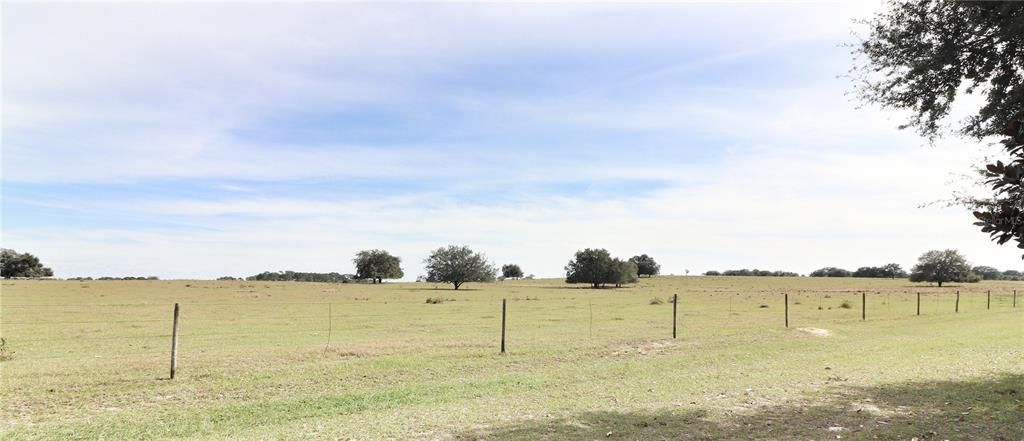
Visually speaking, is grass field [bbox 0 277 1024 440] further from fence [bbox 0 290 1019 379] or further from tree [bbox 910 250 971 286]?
tree [bbox 910 250 971 286]

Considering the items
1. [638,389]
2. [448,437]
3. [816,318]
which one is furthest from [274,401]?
[816,318]

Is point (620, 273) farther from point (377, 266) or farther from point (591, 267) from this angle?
point (377, 266)

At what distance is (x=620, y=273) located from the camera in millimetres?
114125

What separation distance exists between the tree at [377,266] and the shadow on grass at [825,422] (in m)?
122

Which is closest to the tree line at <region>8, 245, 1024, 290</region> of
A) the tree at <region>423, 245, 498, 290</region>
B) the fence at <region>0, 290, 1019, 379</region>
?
the tree at <region>423, 245, 498, 290</region>

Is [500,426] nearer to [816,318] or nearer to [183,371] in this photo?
[183,371]

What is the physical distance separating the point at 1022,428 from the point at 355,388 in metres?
10.7

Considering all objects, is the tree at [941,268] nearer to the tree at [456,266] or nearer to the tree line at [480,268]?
the tree line at [480,268]

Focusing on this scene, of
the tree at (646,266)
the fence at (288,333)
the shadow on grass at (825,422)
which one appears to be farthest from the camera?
the tree at (646,266)

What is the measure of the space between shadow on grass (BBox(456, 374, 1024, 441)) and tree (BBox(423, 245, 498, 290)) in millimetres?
93565

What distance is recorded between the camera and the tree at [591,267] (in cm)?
11388

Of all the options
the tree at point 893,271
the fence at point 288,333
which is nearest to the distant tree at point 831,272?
the tree at point 893,271

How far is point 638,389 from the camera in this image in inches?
460

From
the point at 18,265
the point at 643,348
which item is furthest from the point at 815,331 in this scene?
the point at 18,265
